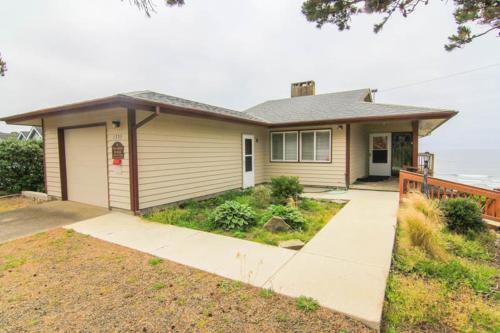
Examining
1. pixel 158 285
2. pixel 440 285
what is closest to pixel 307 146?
pixel 440 285

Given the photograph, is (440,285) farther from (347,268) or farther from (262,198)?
(262,198)

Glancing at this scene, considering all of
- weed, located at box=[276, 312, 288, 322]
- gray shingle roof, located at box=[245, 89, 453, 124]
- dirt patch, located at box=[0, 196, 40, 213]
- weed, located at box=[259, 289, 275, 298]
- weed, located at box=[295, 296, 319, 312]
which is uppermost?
gray shingle roof, located at box=[245, 89, 453, 124]

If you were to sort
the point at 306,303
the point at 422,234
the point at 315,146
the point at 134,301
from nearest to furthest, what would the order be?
the point at 306,303 < the point at 134,301 < the point at 422,234 < the point at 315,146

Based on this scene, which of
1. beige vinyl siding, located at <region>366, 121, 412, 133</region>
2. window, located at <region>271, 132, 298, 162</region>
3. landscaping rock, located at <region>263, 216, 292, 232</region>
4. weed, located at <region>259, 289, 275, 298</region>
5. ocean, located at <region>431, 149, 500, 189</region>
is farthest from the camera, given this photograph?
ocean, located at <region>431, 149, 500, 189</region>

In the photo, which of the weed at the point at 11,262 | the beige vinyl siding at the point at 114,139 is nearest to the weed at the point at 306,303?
the weed at the point at 11,262

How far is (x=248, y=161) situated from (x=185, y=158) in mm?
3365

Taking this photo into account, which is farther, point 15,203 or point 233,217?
point 15,203

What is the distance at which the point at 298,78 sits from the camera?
16625 millimetres

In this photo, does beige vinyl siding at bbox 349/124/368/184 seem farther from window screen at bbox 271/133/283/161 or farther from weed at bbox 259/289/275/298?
weed at bbox 259/289/275/298

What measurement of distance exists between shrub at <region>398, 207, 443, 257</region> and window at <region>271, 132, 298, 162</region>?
637 centimetres

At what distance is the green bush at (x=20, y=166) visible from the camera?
8375mm

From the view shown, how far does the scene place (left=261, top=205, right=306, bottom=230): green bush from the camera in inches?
192

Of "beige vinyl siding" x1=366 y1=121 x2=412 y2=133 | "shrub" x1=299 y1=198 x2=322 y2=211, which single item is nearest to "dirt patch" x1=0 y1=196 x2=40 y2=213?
"shrub" x1=299 y1=198 x2=322 y2=211

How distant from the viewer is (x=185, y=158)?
22.9 ft
